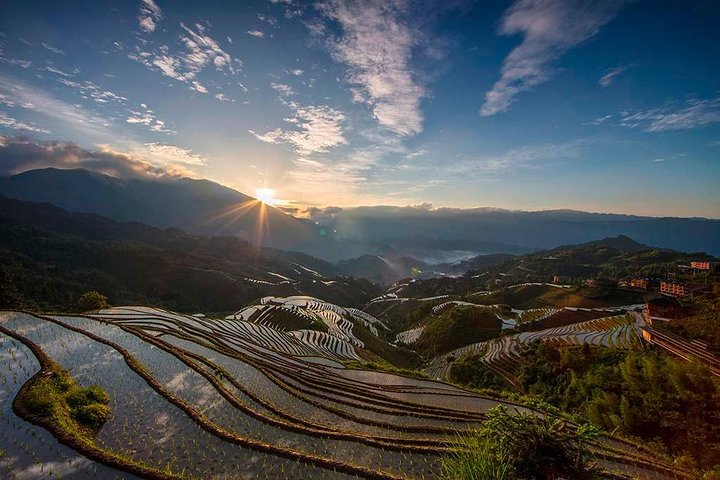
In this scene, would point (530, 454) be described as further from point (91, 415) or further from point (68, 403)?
point (68, 403)

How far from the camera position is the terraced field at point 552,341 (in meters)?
40.5

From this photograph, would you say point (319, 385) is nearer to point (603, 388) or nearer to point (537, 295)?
point (603, 388)

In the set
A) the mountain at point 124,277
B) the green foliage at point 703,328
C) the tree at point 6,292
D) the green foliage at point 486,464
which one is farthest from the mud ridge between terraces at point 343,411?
the mountain at point 124,277

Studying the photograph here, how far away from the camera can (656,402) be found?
17.1 metres

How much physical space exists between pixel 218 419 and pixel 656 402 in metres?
22.0

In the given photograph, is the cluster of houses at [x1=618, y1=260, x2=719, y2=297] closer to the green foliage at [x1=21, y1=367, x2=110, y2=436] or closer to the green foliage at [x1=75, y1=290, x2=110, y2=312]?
the green foliage at [x1=21, y1=367, x2=110, y2=436]

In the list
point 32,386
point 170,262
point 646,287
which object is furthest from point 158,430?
point 170,262

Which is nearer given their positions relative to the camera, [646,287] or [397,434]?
[397,434]

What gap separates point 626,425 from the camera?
17.8 meters

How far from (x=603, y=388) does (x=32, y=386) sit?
31844mm

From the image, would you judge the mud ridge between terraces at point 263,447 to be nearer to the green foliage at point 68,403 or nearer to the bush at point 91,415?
the green foliage at point 68,403

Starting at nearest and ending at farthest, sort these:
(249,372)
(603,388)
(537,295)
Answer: (249,372) → (603,388) → (537,295)

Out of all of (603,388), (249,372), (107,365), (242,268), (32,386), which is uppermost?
(32,386)

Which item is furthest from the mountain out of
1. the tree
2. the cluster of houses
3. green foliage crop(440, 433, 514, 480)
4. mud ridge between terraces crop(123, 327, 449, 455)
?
the cluster of houses
